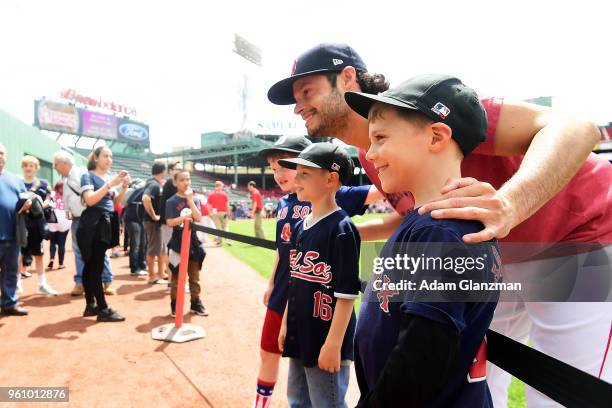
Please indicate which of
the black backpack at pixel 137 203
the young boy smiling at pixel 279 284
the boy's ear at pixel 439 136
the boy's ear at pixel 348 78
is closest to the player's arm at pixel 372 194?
the young boy smiling at pixel 279 284

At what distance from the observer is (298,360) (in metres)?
2.24

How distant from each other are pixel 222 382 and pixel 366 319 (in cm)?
257

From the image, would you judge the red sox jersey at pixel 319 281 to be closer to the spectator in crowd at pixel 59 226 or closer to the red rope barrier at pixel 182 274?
the red rope barrier at pixel 182 274

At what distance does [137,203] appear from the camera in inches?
301

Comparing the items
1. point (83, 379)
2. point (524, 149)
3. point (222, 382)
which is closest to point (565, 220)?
point (524, 149)

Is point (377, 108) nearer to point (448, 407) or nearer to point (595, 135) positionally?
point (595, 135)

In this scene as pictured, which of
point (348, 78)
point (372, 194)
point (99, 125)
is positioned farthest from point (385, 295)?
point (99, 125)

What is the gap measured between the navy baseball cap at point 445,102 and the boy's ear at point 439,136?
0.06 feet

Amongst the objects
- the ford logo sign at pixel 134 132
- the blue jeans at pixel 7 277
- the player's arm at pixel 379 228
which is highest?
the ford logo sign at pixel 134 132

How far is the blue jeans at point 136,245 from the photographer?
7.64 m

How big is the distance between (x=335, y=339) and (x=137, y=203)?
6905 millimetres

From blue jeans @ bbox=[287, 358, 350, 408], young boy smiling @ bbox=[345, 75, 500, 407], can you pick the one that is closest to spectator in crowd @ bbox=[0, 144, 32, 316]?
blue jeans @ bbox=[287, 358, 350, 408]

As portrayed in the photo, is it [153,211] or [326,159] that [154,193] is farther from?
[326,159]

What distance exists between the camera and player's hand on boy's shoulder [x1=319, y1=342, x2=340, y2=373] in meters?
1.79
